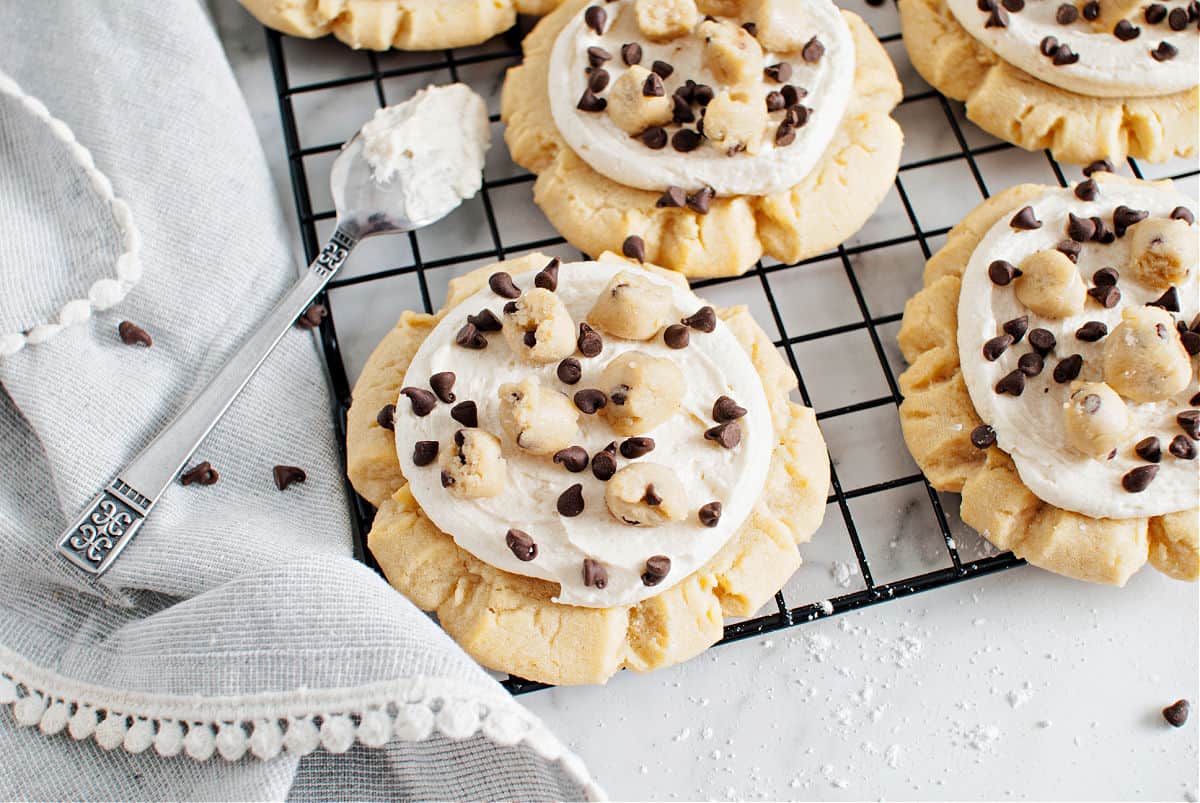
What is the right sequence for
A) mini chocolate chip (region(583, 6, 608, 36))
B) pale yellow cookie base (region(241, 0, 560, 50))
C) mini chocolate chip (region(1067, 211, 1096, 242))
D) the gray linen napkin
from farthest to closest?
pale yellow cookie base (region(241, 0, 560, 50))
mini chocolate chip (region(583, 6, 608, 36))
mini chocolate chip (region(1067, 211, 1096, 242))
the gray linen napkin

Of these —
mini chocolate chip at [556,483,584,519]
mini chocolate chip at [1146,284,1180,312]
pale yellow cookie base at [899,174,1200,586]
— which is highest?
mini chocolate chip at [556,483,584,519]

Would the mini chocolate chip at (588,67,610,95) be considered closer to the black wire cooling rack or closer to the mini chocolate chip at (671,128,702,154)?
the mini chocolate chip at (671,128,702,154)

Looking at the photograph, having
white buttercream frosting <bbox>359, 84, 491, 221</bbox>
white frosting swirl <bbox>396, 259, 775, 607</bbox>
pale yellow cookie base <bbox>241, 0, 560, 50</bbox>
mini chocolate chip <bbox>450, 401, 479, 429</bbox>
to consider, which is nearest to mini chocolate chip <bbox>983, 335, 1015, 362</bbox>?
white frosting swirl <bbox>396, 259, 775, 607</bbox>

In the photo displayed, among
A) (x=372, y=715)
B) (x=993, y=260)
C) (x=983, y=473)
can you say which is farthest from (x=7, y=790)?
(x=993, y=260)

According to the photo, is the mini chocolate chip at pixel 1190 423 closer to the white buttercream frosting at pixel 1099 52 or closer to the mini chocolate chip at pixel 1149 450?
the mini chocolate chip at pixel 1149 450

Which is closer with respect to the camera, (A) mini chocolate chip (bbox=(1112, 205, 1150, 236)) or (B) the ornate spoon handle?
(B) the ornate spoon handle

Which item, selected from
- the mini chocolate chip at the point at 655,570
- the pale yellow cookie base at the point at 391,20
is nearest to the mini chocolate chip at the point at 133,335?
the pale yellow cookie base at the point at 391,20

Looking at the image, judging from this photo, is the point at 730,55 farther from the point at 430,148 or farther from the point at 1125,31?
the point at 1125,31
